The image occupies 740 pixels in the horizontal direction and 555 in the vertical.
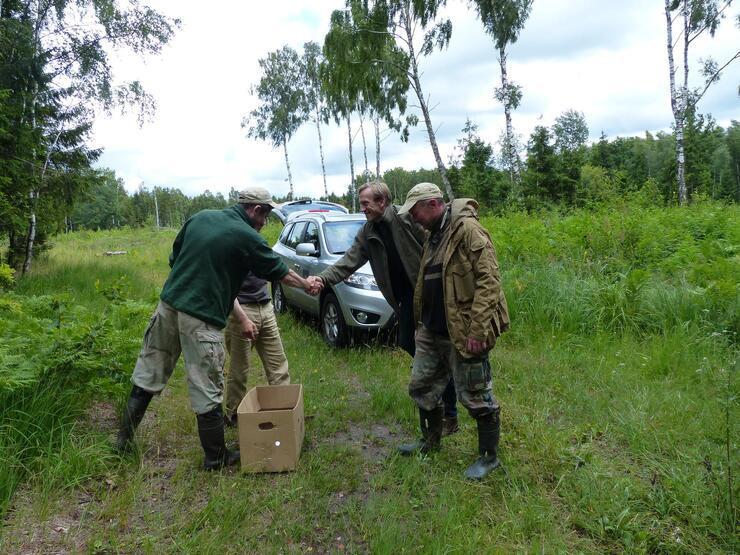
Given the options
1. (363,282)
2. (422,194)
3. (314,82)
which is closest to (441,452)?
(422,194)

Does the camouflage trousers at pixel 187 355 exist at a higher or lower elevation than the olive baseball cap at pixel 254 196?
lower

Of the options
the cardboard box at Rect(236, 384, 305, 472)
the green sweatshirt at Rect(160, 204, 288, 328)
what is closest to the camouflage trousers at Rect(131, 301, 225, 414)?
the green sweatshirt at Rect(160, 204, 288, 328)

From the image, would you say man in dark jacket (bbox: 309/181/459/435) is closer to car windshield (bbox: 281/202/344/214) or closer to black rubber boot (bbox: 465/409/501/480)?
black rubber boot (bbox: 465/409/501/480)

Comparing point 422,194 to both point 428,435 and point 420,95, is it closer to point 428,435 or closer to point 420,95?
point 428,435

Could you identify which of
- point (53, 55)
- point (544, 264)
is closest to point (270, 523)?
point (544, 264)

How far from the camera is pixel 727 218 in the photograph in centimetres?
820

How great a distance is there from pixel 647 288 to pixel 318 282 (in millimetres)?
4385

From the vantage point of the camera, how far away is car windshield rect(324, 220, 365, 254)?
A: 268 inches

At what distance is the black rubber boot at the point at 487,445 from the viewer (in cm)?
325

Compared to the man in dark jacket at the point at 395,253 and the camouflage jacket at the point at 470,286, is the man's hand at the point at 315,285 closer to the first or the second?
the man in dark jacket at the point at 395,253

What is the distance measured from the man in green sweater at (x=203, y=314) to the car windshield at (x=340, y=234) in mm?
3337

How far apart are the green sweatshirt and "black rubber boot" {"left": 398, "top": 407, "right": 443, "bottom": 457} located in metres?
1.61

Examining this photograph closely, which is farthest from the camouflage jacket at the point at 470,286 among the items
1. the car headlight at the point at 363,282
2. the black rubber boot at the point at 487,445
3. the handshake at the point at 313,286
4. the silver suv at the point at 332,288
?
the car headlight at the point at 363,282

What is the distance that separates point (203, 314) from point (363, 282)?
9.45 ft
